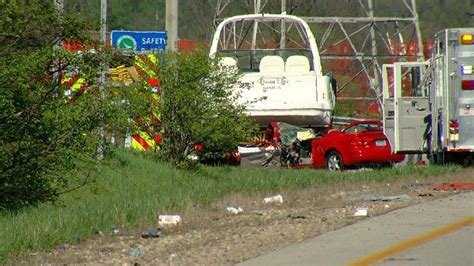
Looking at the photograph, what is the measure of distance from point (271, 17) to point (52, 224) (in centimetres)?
1788

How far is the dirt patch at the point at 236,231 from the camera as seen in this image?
35.6 feet

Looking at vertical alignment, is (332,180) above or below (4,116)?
below

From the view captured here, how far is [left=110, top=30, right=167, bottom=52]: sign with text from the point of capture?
70.0 ft

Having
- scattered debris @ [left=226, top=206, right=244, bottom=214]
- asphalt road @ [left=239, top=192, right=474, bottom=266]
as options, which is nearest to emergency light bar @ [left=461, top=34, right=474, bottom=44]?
asphalt road @ [left=239, top=192, right=474, bottom=266]

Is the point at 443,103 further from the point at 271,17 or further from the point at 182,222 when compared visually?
the point at 182,222

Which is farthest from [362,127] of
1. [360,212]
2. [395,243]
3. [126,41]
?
[395,243]

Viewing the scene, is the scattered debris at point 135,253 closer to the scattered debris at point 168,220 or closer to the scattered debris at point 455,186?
the scattered debris at point 168,220

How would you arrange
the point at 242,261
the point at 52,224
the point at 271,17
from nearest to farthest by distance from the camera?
the point at 242,261
the point at 52,224
the point at 271,17

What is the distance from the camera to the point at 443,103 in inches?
898

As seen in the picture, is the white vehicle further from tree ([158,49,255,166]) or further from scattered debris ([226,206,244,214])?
scattered debris ([226,206,244,214])

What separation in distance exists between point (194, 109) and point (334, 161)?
25.5 feet

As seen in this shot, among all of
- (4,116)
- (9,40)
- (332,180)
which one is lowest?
(332,180)

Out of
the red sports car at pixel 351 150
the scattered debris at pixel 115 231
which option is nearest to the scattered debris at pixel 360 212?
the scattered debris at pixel 115 231

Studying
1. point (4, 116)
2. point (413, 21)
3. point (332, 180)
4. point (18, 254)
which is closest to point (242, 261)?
point (18, 254)
